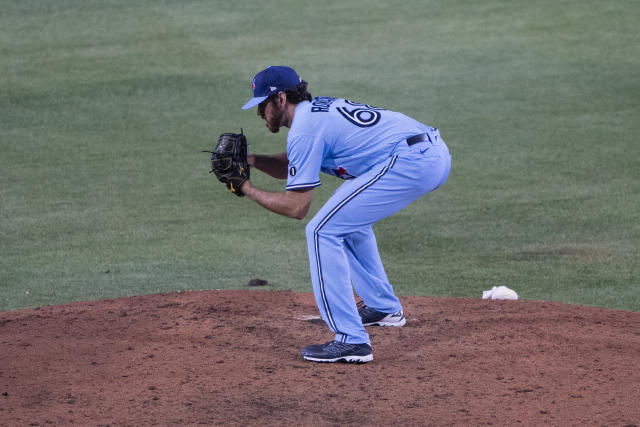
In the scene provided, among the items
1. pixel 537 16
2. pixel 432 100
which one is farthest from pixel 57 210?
pixel 537 16

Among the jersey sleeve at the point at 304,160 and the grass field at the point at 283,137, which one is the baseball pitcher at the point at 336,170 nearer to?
the jersey sleeve at the point at 304,160

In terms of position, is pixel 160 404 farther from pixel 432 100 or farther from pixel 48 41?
pixel 48 41

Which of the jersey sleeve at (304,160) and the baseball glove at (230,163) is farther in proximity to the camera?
the baseball glove at (230,163)

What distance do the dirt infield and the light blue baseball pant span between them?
37 centimetres

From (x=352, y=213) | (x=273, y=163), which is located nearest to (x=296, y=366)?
(x=352, y=213)

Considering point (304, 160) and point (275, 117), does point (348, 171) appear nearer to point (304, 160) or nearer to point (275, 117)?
point (304, 160)

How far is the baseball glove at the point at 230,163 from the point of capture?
19.0 feet

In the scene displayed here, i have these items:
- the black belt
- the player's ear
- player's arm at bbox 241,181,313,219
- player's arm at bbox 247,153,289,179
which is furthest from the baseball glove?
the black belt

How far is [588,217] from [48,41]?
1091 centimetres

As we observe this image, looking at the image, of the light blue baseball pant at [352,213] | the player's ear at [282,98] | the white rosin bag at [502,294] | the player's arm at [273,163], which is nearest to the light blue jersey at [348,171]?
the light blue baseball pant at [352,213]

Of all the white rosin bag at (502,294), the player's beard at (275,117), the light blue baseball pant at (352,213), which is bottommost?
the white rosin bag at (502,294)

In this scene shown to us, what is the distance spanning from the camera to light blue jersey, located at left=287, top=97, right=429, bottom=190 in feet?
18.5

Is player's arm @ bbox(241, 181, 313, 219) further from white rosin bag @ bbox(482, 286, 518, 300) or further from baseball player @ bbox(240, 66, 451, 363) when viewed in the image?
white rosin bag @ bbox(482, 286, 518, 300)

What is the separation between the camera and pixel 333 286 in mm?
5793
